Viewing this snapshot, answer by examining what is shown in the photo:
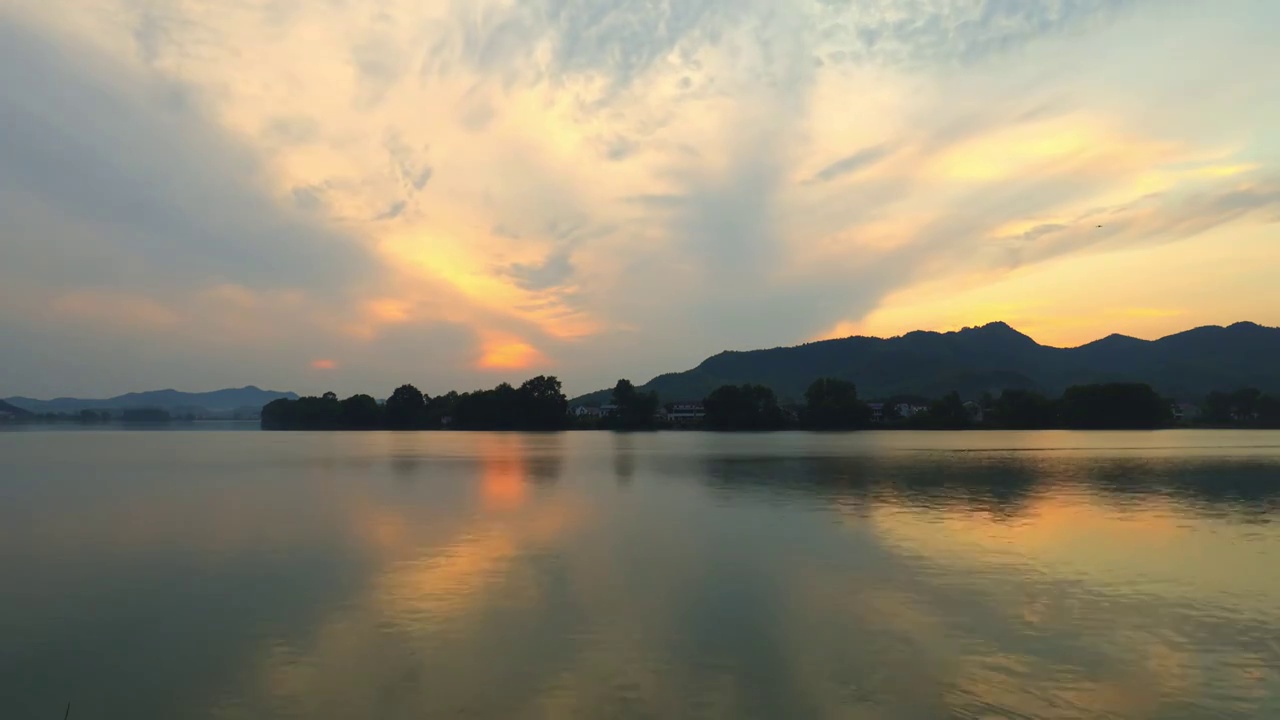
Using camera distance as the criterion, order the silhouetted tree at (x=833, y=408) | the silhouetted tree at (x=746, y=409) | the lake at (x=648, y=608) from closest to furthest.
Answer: the lake at (x=648, y=608) → the silhouetted tree at (x=746, y=409) → the silhouetted tree at (x=833, y=408)

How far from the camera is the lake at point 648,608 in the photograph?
1185cm

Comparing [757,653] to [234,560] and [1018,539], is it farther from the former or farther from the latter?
[234,560]

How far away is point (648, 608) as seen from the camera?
1711cm

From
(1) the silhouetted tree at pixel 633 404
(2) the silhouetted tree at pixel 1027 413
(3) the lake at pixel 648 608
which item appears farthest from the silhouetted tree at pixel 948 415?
(3) the lake at pixel 648 608

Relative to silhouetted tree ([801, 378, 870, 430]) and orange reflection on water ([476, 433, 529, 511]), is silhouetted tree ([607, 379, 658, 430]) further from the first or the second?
orange reflection on water ([476, 433, 529, 511])

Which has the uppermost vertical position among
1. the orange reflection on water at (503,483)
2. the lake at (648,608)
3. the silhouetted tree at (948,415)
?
the silhouetted tree at (948,415)

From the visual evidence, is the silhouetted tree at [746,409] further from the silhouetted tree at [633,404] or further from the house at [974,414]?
the house at [974,414]

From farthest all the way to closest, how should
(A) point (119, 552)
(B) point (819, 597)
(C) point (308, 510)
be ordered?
(C) point (308, 510), (A) point (119, 552), (B) point (819, 597)

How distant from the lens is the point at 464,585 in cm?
1936

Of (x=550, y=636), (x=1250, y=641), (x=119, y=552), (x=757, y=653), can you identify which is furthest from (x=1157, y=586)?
(x=119, y=552)

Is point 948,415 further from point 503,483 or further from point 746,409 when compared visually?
point 503,483

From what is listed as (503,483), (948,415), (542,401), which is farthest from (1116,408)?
(503,483)

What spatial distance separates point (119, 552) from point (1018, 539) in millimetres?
31006

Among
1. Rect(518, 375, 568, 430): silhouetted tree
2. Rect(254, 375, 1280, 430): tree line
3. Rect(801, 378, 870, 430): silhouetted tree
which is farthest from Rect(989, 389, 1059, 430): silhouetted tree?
Rect(518, 375, 568, 430): silhouetted tree
